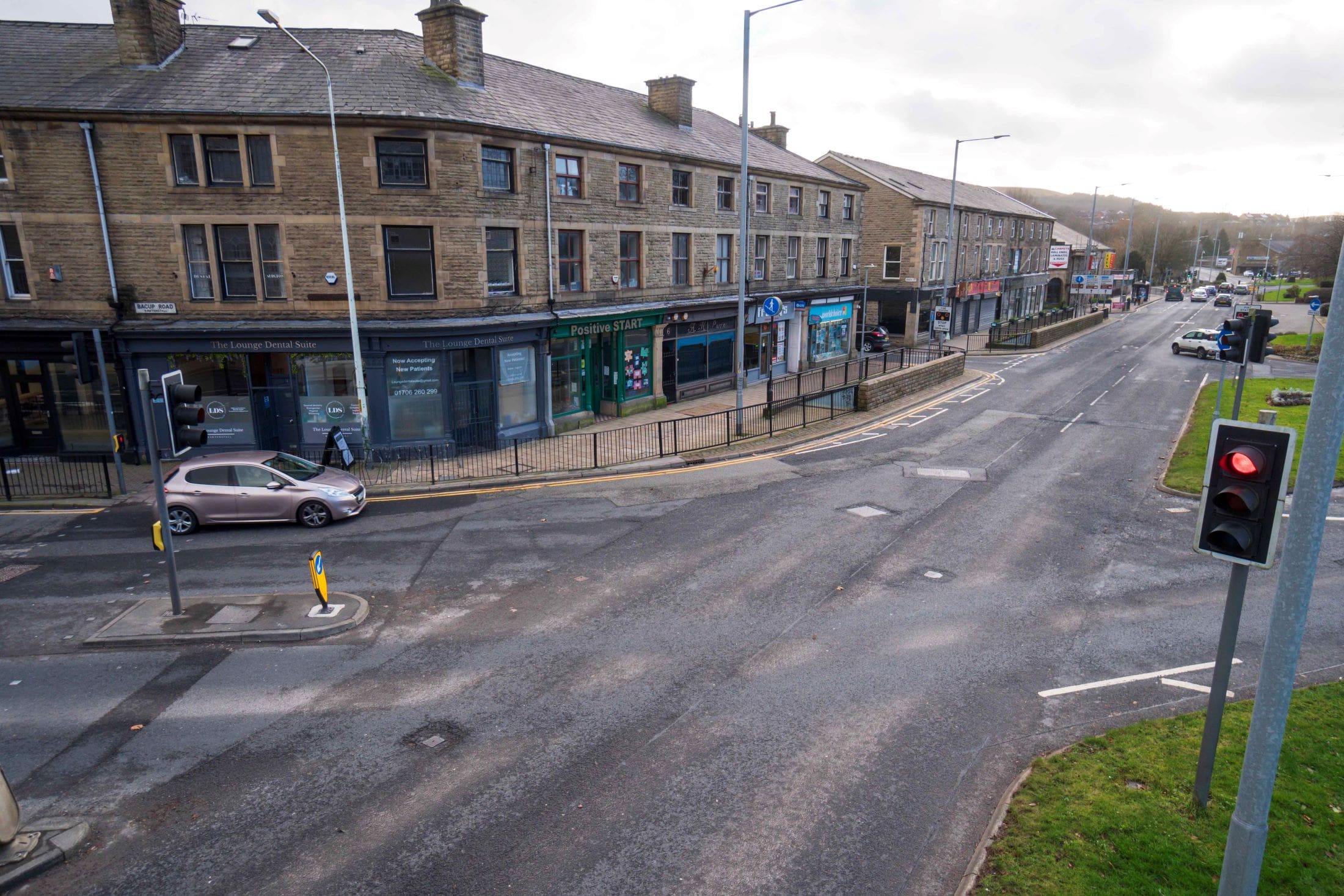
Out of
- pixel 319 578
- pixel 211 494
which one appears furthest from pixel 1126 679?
pixel 211 494

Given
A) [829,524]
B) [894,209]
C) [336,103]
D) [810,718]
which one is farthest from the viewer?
[894,209]

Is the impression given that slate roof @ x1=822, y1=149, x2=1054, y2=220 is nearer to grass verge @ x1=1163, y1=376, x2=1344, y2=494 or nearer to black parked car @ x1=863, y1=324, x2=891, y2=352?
black parked car @ x1=863, y1=324, x2=891, y2=352

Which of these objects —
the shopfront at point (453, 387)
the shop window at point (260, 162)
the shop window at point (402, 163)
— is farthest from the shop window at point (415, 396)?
the shop window at point (260, 162)

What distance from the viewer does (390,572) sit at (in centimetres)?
1341

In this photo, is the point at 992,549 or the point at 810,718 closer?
the point at 810,718

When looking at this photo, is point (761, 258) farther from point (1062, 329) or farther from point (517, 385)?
point (1062, 329)

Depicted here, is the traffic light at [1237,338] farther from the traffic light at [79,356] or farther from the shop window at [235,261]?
the shop window at [235,261]

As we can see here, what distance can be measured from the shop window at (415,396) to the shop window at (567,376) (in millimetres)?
4150

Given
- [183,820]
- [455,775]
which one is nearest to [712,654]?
[455,775]

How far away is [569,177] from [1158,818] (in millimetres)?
21816

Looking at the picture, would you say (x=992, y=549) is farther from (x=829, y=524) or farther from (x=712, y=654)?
(x=712, y=654)

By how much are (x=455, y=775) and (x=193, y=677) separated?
4416mm

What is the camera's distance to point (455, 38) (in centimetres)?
2181

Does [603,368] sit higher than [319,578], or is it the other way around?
[603,368]
